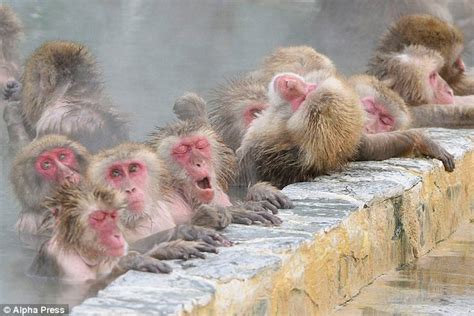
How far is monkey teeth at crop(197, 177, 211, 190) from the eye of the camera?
21.6 ft

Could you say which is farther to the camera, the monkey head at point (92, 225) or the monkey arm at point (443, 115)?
the monkey arm at point (443, 115)

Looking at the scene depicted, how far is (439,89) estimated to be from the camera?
32.4 feet

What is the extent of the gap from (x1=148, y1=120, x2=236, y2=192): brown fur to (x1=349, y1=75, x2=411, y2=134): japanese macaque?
5.00 ft

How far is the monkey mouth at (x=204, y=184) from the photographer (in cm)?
659

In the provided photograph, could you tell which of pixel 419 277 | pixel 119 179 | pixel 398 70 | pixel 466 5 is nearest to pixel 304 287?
pixel 119 179

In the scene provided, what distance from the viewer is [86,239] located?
18.0 ft

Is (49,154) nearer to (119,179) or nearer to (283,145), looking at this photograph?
(119,179)

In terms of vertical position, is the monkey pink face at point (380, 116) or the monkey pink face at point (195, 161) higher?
the monkey pink face at point (380, 116)

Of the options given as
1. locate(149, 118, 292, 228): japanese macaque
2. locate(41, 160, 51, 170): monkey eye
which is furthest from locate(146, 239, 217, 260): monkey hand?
locate(41, 160, 51, 170): monkey eye

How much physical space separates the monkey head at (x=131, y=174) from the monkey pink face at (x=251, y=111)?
168 cm

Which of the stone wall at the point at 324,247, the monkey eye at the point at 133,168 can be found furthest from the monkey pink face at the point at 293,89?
the monkey eye at the point at 133,168

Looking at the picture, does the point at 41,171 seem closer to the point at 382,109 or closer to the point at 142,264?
the point at 142,264

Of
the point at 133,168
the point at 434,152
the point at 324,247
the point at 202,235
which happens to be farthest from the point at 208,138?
the point at 434,152

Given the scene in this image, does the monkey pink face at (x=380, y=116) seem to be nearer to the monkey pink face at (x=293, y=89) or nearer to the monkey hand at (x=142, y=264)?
the monkey pink face at (x=293, y=89)
